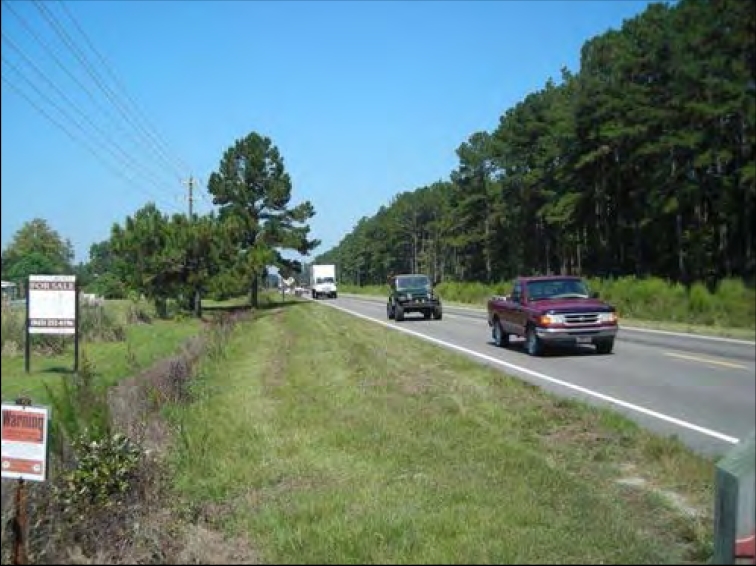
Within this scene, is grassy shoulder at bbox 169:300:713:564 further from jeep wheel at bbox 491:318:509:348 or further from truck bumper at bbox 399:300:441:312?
truck bumper at bbox 399:300:441:312

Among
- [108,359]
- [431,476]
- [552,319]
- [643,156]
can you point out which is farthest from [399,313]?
[108,359]

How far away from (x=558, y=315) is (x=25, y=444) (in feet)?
55.4

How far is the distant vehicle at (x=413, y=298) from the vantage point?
3744 centimetres

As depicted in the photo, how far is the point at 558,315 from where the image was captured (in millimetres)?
19828

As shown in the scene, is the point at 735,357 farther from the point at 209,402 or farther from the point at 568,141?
the point at 568,141

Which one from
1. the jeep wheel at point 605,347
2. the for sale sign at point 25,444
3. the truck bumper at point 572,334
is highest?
the for sale sign at point 25,444

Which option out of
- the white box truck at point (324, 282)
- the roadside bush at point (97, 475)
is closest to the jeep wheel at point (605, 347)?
the roadside bush at point (97, 475)

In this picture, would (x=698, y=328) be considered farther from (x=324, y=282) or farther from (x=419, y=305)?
(x=324, y=282)

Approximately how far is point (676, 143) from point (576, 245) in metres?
30.4

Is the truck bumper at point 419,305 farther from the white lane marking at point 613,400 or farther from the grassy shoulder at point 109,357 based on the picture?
the grassy shoulder at point 109,357

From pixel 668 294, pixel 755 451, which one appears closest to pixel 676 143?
pixel 668 294

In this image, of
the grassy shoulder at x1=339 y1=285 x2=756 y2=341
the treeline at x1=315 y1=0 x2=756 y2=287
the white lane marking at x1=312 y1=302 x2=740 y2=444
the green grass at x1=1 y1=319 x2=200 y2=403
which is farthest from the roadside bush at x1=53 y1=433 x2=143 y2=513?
the treeline at x1=315 y1=0 x2=756 y2=287

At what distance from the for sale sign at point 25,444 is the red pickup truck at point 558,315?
16.8m

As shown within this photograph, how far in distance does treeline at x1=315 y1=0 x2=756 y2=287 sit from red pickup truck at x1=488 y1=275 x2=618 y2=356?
19.5m
